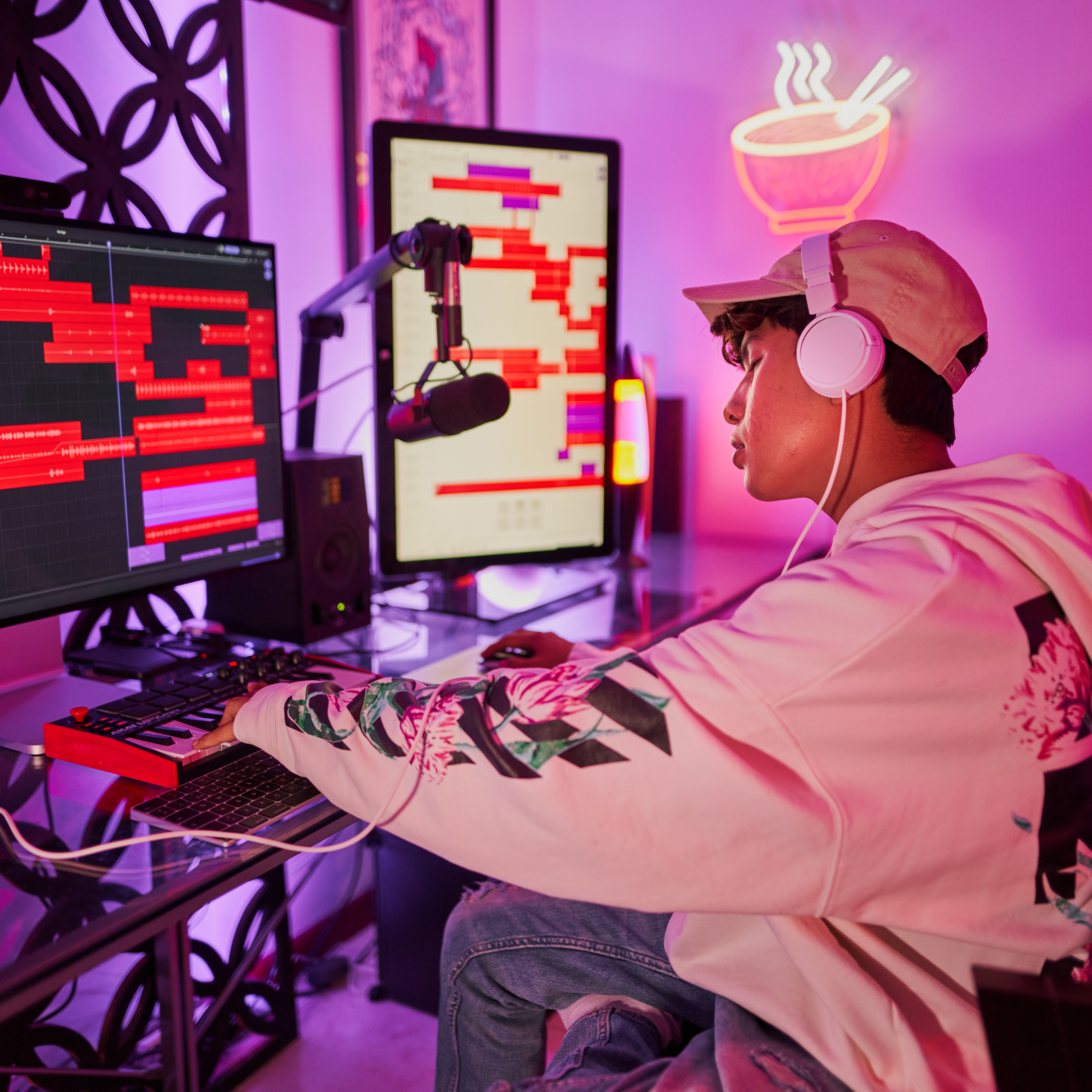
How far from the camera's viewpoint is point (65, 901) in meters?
0.68

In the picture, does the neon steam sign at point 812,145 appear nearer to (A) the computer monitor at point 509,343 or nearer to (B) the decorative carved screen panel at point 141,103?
(A) the computer monitor at point 509,343

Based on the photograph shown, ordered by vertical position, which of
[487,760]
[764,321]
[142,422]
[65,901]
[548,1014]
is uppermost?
[764,321]

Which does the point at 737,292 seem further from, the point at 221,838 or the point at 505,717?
the point at 221,838

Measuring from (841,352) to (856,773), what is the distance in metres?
0.40

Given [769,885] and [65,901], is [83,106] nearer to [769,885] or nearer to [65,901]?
[65,901]

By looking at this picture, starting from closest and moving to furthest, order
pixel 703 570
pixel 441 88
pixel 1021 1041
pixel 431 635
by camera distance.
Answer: pixel 1021 1041
pixel 431 635
pixel 703 570
pixel 441 88

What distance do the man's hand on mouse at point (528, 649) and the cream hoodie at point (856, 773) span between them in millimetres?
445

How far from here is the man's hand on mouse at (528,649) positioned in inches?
46.5

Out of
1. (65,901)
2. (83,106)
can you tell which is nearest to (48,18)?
(83,106)

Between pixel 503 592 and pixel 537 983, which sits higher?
pixel 503 592

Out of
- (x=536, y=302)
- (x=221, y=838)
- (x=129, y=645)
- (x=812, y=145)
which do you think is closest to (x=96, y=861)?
(x=221, y=838)

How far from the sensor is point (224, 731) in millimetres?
894

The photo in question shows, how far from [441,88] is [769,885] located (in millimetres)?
2055

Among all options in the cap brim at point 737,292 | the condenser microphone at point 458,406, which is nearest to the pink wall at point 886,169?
the condenser microphone at point 458,406
